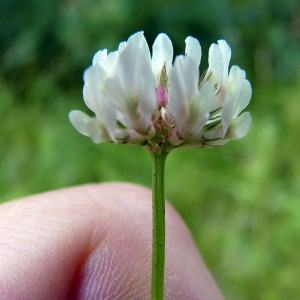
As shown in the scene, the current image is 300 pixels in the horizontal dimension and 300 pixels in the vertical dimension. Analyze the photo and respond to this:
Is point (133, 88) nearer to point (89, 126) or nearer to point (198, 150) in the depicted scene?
point (89, 126)

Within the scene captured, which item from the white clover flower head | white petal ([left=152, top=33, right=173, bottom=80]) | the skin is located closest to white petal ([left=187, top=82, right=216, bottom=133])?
the white clover flower head

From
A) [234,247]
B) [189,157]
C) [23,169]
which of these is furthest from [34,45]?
[234,247]

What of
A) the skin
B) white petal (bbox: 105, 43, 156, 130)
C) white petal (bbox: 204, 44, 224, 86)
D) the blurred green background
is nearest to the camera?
white petal (bbox: 105, 43, 156, 130)

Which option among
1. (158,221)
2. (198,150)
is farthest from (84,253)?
(198,150)

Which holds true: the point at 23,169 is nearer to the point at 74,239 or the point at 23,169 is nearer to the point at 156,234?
the point at 74,239

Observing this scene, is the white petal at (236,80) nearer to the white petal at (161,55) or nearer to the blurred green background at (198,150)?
the white petal at (161,55)

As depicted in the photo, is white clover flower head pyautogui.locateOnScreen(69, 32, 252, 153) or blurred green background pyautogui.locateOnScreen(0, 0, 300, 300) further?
blurred green background pyautogui.locateOnScreen(0, 0, 300, 300)

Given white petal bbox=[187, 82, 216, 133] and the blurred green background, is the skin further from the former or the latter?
the blurred green background
